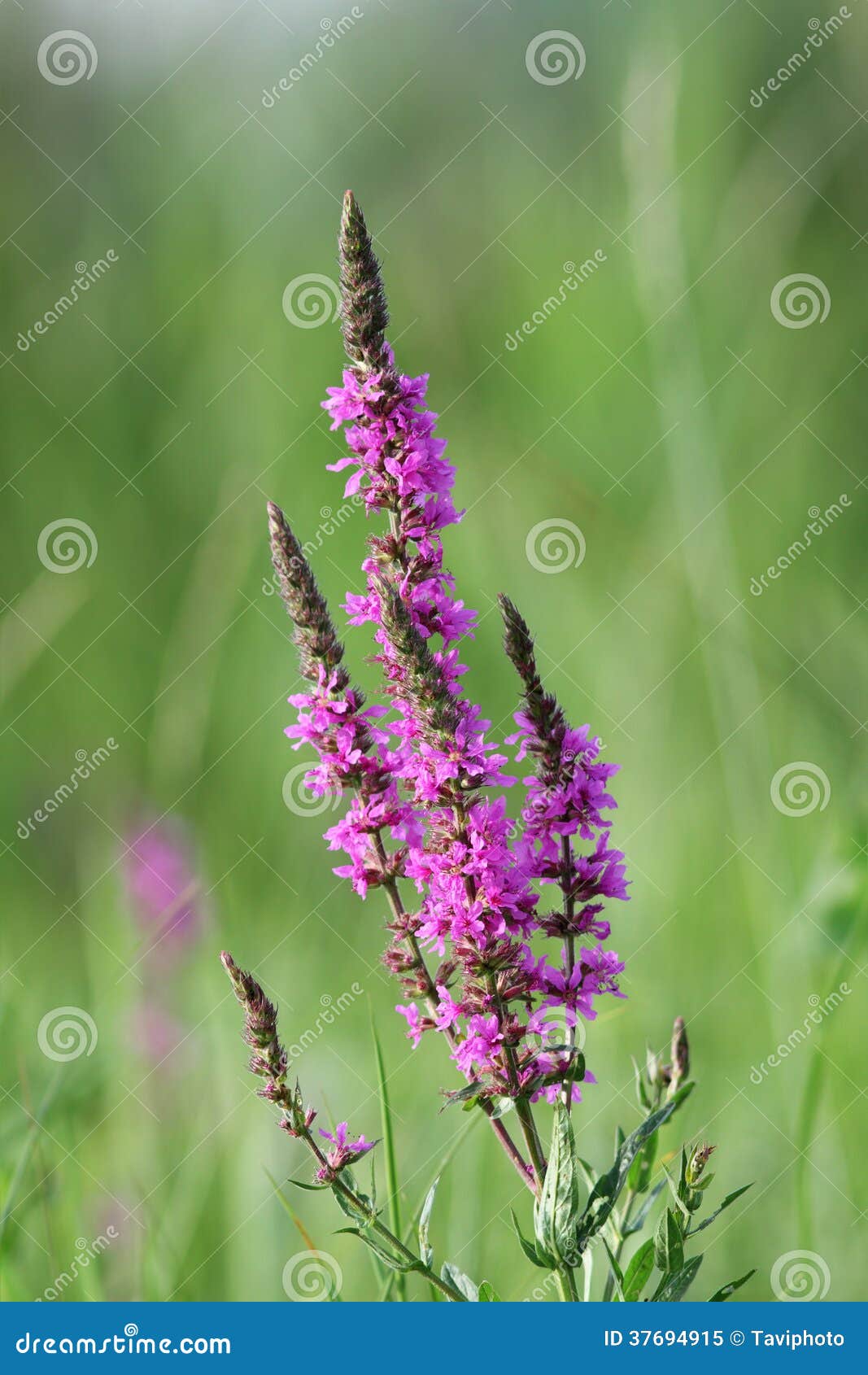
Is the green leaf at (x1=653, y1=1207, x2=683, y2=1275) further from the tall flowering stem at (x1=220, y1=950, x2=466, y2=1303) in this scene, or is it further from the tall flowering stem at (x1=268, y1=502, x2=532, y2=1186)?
the tall flowering stem at (x1=220, y1=950, x2=466, y2=1303)

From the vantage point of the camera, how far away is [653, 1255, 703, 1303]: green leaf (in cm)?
203

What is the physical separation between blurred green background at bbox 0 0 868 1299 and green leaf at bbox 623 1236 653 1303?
3.05ft

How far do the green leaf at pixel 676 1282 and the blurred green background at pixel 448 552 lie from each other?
3.11 feet

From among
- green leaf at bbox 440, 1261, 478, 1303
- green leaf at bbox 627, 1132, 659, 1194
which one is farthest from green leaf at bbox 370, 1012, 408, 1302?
green leaf at bbox 627, 1132, 659, 1194

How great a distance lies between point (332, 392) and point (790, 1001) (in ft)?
9.20

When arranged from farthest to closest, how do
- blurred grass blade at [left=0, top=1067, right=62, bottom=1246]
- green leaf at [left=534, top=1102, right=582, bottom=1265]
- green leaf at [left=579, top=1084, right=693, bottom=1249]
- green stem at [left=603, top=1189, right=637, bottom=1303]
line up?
blurred grass blade at [left=0, top=1067, right=62, bottom=1246] → green stem at [left=603, top=1189, right=637, bottom=1303] → green leaf at [left=579, top=1084, right=693, bottom=1249] → green leaf at [left=534, top=1102, right=582, bottom=1265]

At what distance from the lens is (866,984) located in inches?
164

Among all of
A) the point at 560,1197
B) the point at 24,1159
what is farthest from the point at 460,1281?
the point at 24,1159

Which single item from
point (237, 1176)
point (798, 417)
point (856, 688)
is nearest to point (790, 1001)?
point (856, 688)

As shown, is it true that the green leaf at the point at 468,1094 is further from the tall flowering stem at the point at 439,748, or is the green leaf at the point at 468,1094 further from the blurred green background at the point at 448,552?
the blurred green background at the point at 448,552

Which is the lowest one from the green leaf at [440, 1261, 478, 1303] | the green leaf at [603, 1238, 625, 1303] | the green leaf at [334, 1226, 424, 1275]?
the green leaf at [440, 1261, 478, 1303]

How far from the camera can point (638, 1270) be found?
6.88 feet

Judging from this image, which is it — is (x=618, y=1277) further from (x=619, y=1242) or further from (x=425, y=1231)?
(x=425, y=1231)

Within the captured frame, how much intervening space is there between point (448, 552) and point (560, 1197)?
4.78 meters
